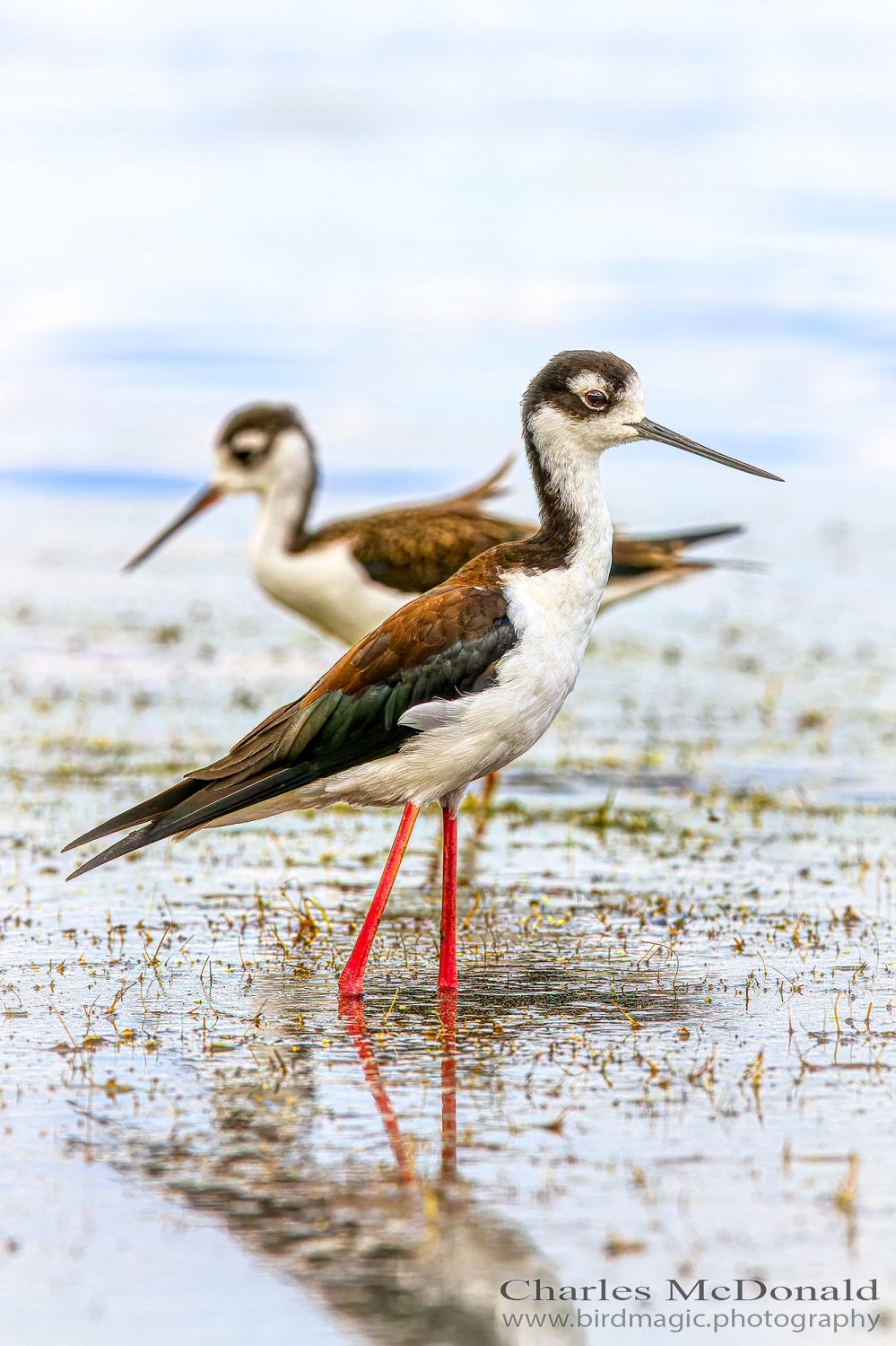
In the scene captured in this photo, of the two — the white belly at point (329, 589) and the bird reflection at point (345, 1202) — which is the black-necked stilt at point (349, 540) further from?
the bird reflection at point (345, 1202)

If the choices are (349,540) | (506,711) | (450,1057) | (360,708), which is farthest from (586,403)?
(349,540)

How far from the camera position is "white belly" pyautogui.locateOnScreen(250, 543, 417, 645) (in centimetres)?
1230

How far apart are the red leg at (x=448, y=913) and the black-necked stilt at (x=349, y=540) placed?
15.1 feet

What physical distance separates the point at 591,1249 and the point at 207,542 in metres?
24.8

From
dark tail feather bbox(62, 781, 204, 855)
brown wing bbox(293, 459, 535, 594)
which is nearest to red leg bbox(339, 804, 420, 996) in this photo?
dark tail feather bbox(62, 781, 204, 855)

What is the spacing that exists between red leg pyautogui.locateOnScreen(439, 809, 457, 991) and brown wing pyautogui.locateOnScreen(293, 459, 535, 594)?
4594 mm

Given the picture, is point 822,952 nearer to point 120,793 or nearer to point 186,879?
point 186,879

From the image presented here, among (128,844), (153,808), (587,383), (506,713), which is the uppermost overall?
(587,383)

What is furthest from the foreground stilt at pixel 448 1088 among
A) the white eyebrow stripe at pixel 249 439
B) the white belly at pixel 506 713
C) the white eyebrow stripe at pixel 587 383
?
the white eyebrow stripe at pixel 249 439

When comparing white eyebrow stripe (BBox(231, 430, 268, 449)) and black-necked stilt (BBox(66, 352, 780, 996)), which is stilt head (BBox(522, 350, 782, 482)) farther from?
white eyebrow stripe (BBox(231, 430, 268, 449))

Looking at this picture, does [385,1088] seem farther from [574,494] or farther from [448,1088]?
[574,494]

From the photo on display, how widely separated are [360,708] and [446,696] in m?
0.31

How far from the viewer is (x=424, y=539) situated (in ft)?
39.5

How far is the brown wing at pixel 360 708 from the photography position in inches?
266
